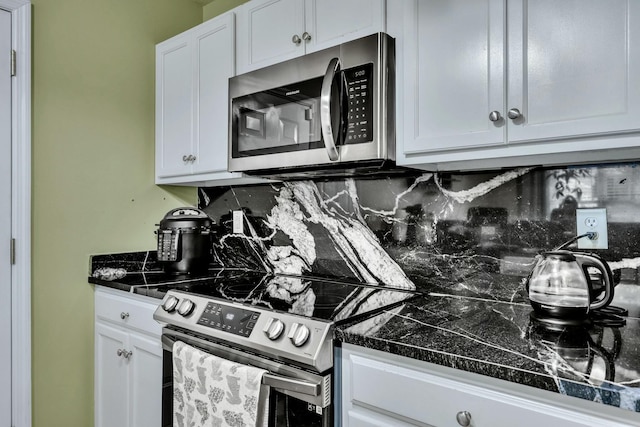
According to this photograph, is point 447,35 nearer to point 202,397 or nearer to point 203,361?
point 203,361

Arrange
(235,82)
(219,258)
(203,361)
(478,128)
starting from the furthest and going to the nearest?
(219,258), (235,82), (203,361), (478,128)

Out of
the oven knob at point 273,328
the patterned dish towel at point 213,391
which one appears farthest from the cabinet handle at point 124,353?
the oven knob at point 273,328

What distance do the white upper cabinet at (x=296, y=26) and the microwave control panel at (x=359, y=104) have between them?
0.16 meters

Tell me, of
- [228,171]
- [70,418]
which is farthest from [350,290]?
[70,418]

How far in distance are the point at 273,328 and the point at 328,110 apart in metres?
0.74

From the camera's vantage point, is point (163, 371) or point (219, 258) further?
point (219, 258)

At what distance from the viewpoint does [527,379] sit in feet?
2.82

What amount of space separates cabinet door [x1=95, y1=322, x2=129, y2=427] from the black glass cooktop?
28 centimetres

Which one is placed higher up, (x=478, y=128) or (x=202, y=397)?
(x=478, y=128)

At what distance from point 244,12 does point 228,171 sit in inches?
28.5

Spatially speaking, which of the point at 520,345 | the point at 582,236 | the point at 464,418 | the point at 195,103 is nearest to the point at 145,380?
the point at 195,103
